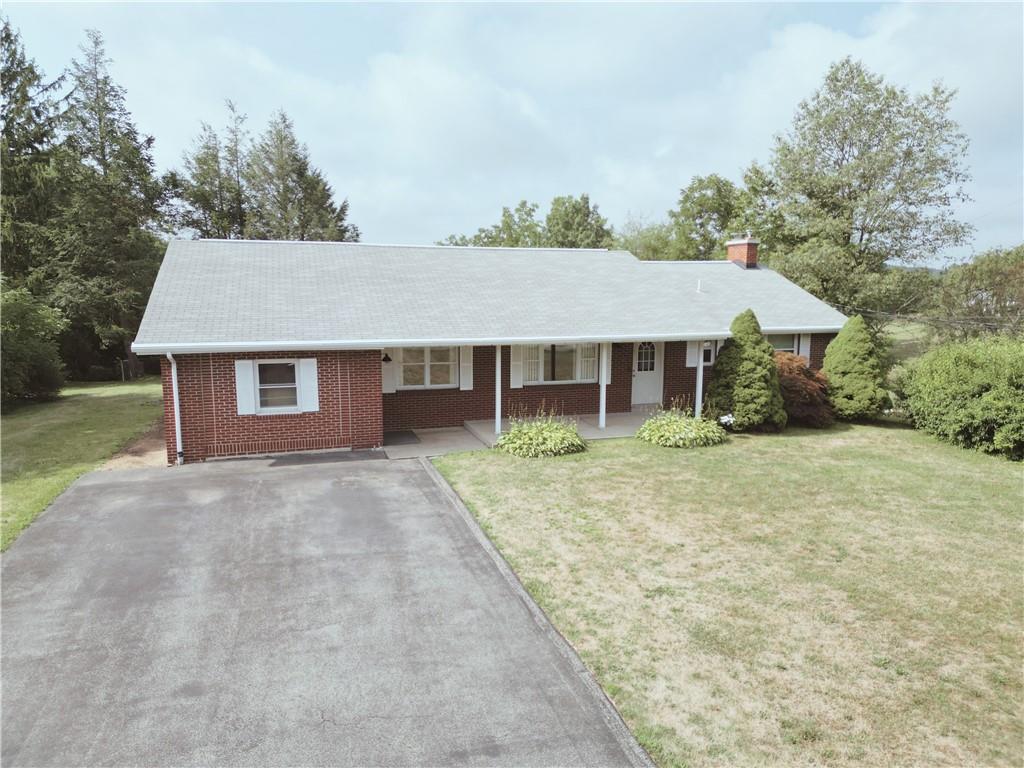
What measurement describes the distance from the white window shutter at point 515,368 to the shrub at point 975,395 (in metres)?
9.91

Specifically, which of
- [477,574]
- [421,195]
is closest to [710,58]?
[477,574]

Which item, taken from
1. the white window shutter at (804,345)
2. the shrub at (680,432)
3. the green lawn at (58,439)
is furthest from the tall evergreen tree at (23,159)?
the white window shutter at (804,345)

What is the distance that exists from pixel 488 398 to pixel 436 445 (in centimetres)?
275

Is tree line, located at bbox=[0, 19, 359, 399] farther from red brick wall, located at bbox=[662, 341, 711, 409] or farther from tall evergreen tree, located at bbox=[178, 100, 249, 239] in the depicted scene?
red brick wall, located at bbox=[662, 341, 711, 409]

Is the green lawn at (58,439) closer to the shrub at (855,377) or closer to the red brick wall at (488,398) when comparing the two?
the red brick wall at (488,398)

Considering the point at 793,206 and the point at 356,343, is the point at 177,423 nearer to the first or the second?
the point at 356,343

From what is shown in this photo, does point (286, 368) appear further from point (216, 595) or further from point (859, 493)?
point (859, 493)

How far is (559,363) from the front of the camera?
1634 centimetres

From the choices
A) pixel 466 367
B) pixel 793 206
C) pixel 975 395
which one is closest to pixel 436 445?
pixel 466 367

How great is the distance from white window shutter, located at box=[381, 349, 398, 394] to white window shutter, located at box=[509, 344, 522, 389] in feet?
9.51

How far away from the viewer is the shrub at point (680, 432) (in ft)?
44.8

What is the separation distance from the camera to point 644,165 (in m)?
51.0

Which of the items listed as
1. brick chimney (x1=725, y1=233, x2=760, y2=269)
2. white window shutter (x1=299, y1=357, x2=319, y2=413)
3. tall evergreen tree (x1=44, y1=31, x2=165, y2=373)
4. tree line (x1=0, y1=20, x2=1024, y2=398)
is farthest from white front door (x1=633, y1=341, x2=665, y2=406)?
tall evergreen tree (x1=44, y1=31, x2=165, y2=373)

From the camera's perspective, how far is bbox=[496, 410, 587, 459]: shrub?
501 inches
